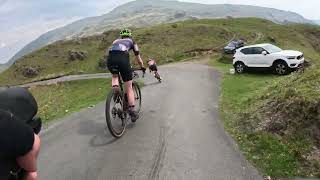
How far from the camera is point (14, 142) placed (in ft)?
11.8

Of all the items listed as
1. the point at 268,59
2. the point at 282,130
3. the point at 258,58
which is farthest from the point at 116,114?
the point at 258,58

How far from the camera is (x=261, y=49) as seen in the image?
3148cm

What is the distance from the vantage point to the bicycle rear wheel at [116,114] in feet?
34.4

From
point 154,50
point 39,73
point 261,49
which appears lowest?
point 39,73

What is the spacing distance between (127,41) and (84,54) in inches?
2808

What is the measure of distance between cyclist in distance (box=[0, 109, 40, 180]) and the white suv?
2684cm

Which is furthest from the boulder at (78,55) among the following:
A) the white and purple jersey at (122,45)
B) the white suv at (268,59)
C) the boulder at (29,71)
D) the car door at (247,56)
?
the white and purple jersey at (122,45)

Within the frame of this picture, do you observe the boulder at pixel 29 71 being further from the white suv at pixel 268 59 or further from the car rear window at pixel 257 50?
the car rear window at pixel 257 50

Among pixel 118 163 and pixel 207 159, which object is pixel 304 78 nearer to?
pixel 207 159

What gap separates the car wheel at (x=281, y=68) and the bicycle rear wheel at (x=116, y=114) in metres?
19.8

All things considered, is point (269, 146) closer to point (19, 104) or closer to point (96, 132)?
point (96, 132)

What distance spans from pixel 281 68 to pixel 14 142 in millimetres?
27320

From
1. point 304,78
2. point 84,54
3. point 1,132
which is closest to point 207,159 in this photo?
point 1,132

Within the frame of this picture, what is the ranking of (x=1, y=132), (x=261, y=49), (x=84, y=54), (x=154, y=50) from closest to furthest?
(x=1, y=132)
(x=261, y=49)
(x=154, y=50)
(x=84, y=54)
